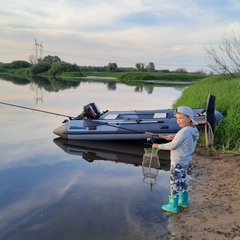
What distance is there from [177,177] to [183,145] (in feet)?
1.60

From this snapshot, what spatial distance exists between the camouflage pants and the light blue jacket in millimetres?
76

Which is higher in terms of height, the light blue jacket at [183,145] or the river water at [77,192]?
the light blue jacket at [183,145]

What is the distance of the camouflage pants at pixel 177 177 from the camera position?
14.0ft

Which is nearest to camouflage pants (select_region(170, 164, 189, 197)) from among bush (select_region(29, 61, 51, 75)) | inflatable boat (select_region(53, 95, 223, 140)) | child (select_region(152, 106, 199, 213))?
child (select_region(152, 106, 199, 213))

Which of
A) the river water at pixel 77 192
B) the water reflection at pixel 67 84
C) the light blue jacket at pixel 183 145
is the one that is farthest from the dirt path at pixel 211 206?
the water reflection at pixel 67 84

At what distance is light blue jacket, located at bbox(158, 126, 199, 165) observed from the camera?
4.09 m

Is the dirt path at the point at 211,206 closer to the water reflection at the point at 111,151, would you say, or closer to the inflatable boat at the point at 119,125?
the water reflection at the point at 111,151

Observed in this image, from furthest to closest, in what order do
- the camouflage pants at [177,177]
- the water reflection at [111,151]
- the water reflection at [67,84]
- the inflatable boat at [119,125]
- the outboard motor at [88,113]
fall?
the water reflection at [67,84], the outboard motor at [88,113], the inflatable boat at [119,125], the water reflection at [111,151], the camouflage pants at [177,177]

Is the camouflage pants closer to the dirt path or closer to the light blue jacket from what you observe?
the light blue jacket

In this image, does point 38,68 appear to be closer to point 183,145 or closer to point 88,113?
point 88,113

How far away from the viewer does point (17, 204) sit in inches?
200

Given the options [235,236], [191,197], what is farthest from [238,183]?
[235,236]

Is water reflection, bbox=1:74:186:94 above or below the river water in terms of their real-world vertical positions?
above

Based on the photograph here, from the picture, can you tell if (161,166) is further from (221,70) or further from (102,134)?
(221,70)
